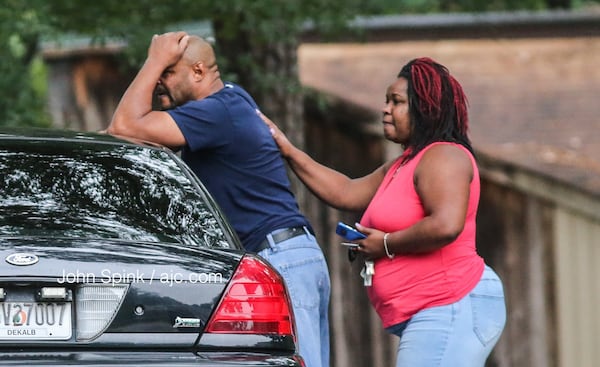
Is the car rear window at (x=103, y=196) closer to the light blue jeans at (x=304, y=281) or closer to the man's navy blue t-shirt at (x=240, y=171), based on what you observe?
the man's navy blue t-shirt at (x=240, y=171)

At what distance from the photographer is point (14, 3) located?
8.87 metres

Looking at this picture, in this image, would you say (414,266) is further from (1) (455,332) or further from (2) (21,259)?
(2) (21,259)

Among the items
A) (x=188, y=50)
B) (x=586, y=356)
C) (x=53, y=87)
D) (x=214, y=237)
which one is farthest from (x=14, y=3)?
(x=53, y=87)

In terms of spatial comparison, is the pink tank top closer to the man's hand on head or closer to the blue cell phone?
the blue cell phone

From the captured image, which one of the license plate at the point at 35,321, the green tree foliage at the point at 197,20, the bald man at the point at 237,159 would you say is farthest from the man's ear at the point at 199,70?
the green tree foliage at the point at 197,20

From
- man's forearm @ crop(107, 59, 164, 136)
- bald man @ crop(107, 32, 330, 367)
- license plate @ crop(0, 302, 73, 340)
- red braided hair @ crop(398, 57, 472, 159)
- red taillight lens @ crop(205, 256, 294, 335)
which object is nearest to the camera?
license plate @ crop(0, 302, 73, 340)

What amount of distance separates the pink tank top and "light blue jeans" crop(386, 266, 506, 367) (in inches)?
1.5

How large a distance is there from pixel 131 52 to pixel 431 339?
4001 millimetres

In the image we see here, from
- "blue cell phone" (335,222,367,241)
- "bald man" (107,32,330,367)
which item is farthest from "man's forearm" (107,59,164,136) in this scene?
"blue cell phone" (335,222,367,241)

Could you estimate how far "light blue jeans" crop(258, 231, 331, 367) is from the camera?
554cm

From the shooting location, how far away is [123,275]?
4.52 m

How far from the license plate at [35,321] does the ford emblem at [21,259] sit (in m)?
0.13

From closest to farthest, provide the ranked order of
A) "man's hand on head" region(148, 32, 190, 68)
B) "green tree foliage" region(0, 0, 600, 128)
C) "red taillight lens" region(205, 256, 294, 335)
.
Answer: "red taillight lens" region(205, 256, 294, 335) → "man's hand on head" region(148, 32, 190, 68) → "green tree foliage" region(0, 0, 600, 128)

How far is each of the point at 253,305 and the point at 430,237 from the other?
77 centimetres
